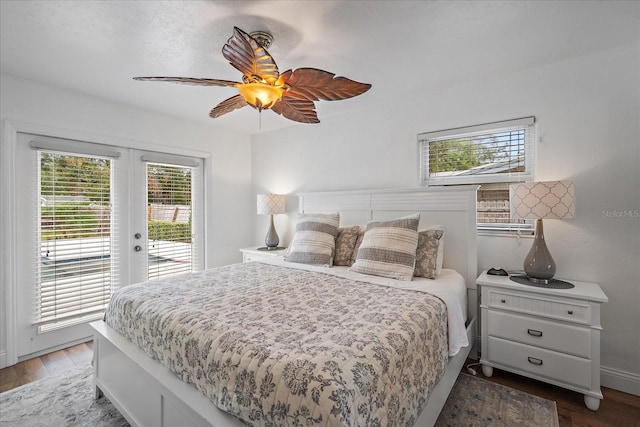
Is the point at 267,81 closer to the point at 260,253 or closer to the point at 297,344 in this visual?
the point at 297,344

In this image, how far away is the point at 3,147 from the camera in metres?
2.49

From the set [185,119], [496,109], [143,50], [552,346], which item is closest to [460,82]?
[496,109]

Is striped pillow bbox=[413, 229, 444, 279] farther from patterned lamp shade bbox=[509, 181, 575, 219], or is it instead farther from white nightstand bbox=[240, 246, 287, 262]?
white nightstand bbox=[240, 246, 287, 262]

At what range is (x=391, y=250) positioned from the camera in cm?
237

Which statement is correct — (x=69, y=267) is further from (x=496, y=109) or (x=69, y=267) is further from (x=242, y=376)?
(x=496, y=109)

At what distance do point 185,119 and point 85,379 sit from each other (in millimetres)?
2807

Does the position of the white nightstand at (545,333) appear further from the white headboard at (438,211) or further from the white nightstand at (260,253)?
the white nightstand at (260,253)

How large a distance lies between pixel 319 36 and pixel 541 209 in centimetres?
189

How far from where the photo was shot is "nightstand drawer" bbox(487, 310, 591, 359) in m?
1.94

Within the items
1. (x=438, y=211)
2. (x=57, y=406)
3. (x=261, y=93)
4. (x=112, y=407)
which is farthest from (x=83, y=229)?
(x=438, y=211)

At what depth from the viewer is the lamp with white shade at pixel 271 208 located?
3.83 metres

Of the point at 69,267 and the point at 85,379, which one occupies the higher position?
the point at 69,267

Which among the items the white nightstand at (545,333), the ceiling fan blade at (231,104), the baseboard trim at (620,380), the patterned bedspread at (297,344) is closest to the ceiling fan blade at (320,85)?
the ceiling fan blade at (231,104)

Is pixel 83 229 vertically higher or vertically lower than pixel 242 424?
higher
